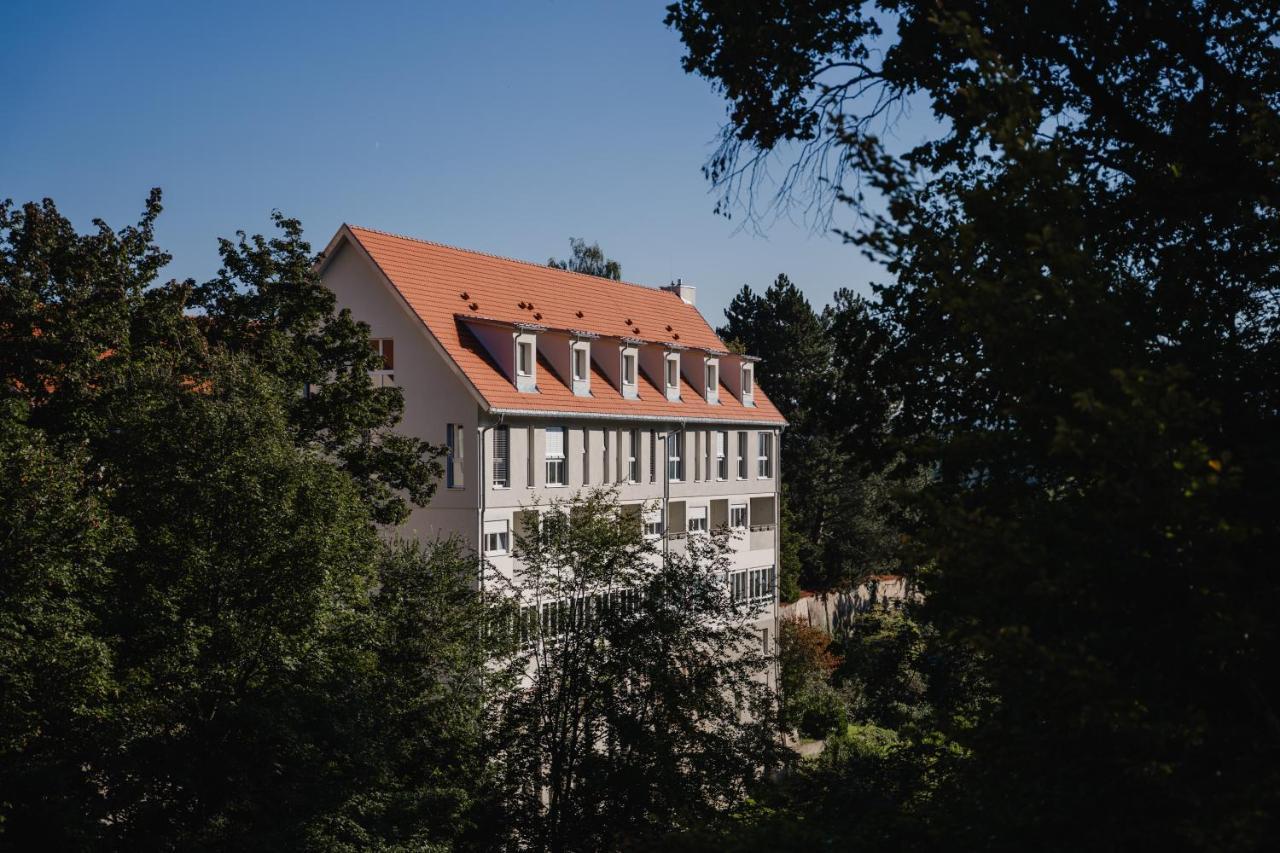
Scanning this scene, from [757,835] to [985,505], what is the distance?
415 centimetres

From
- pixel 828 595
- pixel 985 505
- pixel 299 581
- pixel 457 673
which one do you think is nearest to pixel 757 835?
pixel 985 505

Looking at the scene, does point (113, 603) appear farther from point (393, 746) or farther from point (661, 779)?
point (661, 779)

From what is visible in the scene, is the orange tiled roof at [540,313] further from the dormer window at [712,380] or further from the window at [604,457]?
the window at [604,457]

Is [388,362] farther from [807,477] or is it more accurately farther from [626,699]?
[807,477]

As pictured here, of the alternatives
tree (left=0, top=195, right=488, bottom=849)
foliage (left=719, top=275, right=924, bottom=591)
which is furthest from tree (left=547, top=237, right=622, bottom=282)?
tree (left=0, top=195, right=488, bottom=849)

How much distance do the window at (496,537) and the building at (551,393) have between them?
47mm

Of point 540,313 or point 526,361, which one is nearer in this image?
point 526,361

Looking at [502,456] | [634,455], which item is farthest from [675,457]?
[502,456]

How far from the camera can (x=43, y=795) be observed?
18.4 meters

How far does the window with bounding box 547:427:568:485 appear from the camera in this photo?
3803 cm

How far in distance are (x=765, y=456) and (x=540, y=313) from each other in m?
13.2

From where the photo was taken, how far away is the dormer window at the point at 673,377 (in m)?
44.9

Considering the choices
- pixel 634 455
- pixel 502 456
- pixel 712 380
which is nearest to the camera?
pixel 502 456

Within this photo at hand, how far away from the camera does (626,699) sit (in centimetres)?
2203
